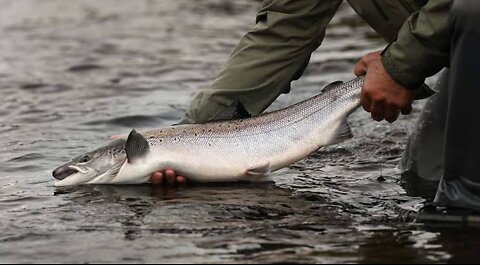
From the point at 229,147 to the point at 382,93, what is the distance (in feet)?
3.03

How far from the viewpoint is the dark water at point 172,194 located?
4203mm

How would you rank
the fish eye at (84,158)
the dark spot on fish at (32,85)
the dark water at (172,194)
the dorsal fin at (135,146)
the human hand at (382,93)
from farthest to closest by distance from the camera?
the dark spot on fish at (32,85) → the fish eye at (84,158) → the dorsal fin at (135,146) → the human hand at (382,93) → the dark water at (172,194)

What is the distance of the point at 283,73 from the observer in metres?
5.79

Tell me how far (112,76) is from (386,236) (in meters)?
6.72

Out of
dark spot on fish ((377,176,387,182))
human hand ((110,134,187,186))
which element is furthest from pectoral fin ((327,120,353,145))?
human hand ((110,134,187,186))

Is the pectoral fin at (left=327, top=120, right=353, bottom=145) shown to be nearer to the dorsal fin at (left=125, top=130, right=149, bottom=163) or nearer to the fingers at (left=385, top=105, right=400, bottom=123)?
the fingers at (left=385, top=105, right=400, bottom=123)

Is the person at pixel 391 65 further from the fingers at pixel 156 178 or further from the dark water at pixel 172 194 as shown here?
the dark water at pixel 172 194

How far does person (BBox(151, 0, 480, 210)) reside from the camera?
4.59 m

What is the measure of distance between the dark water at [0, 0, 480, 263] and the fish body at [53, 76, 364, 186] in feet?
0.30

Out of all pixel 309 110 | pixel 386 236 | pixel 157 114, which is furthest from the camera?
pixel 157 114

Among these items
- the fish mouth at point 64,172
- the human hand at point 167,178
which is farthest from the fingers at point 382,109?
the fish mouth at point 64,172

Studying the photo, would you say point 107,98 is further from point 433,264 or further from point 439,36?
point 433,264

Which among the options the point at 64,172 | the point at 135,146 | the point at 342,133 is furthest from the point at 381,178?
the point at 64,172

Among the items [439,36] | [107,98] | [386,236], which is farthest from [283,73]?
[107,98]
